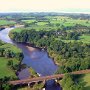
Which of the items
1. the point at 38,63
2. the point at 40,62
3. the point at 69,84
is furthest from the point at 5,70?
the point at 69,84

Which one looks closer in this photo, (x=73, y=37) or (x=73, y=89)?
(x=73, y=89)

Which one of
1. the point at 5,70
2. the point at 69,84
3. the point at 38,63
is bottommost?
the point at 38,63

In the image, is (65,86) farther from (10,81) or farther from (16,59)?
(16,59)

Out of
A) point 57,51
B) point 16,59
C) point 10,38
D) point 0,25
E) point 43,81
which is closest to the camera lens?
point 43,81

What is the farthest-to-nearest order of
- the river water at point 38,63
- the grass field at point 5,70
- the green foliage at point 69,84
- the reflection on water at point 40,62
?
the reflection on water at point 40,62 → the river water at point 38,63 → the grass field at point 5,70 → the green foliage at point 69,84

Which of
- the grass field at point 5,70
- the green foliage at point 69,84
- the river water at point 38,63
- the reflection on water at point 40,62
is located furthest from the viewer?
the reflection on water at point 40,62

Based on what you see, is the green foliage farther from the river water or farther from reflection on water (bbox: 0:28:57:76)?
reflection on water (bbox: 0:28:57:76)

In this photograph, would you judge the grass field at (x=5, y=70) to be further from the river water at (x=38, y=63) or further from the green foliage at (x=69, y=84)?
the green foliage at (x=69, y=84)

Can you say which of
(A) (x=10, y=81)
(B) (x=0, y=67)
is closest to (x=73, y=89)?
(A) (x=10, y=81)

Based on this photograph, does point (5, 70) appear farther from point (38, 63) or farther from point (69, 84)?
point (69, 84)

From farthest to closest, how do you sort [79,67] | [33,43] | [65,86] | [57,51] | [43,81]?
[33,43], [57,51], [79,67], [43,81], [65,86]

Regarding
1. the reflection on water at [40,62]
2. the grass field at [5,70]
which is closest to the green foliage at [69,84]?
the reflection on water at [40,62]
